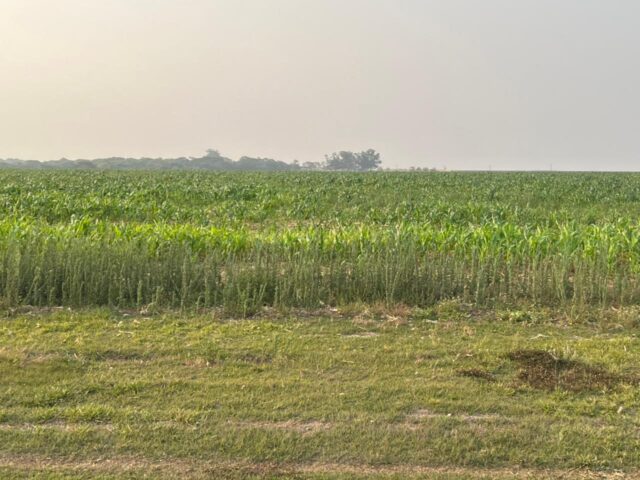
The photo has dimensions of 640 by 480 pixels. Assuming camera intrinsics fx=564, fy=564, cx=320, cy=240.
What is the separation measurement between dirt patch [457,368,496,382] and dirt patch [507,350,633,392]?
0.80 ft

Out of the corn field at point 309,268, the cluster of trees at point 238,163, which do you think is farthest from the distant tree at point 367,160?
the corn field at point 309,268

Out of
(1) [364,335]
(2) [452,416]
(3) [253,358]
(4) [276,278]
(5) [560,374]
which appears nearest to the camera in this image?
(2) [452,416]

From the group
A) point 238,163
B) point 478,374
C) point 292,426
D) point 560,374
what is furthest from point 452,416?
point 238,163

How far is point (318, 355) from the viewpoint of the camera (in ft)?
17.2

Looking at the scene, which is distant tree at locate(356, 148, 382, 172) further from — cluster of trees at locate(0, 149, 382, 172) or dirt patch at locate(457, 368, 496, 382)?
dirt patch at locate(457, 368, 496, 382)

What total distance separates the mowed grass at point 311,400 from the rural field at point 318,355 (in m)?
0.02

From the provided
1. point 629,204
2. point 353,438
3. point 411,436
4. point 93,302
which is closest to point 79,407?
point 353,438

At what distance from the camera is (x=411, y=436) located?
368 centimetres

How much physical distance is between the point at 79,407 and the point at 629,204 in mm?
22651

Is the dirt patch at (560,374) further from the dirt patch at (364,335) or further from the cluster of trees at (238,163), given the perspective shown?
the cluster of trees at (238,163)

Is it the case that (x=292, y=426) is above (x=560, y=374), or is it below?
below

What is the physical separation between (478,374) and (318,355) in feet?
4.70

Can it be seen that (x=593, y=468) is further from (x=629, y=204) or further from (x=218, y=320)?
(x=629, y=204)

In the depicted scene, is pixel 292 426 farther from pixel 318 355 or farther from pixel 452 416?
pixel 318 355
